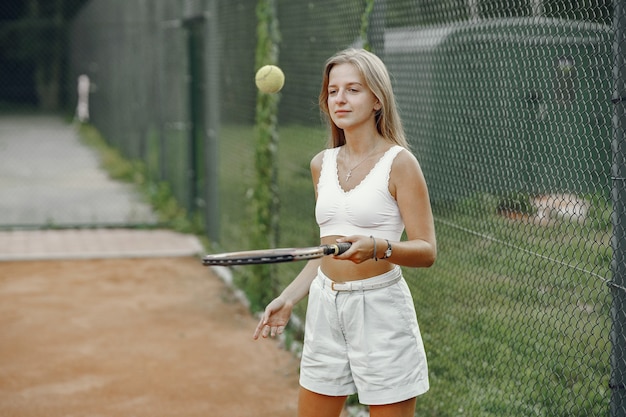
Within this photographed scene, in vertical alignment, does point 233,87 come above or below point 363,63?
below

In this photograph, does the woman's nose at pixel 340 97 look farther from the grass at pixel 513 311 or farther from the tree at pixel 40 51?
the tree at pixel 40 51

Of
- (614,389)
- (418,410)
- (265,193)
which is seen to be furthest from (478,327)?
(265,193)

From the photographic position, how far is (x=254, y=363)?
6.52 metres

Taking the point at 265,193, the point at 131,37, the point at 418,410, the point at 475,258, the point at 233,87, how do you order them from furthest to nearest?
the point at 131,37
the point at 233,87
the point at 265,193
the point at 418,410
the point at 475,258

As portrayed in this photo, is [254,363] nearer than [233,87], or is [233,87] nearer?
[254,363]

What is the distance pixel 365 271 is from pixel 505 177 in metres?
1.04

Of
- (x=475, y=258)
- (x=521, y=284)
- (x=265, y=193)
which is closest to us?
(x=521, y=284)

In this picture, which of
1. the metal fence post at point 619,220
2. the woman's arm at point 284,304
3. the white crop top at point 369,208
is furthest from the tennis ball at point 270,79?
the metal fence post at point 619,220

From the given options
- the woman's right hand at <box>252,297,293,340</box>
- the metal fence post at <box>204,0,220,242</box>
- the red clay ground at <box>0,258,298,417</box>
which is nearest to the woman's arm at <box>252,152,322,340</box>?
the woman's right hand at <box>252,297,293,340</box>

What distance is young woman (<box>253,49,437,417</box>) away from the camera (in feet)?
10.7

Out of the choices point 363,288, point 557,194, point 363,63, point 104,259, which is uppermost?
point 363,63

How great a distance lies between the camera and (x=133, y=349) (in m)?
6.84

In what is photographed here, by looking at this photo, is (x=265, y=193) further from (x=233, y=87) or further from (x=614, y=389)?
(x=614, y=389)

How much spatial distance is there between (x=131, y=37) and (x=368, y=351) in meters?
14.5
